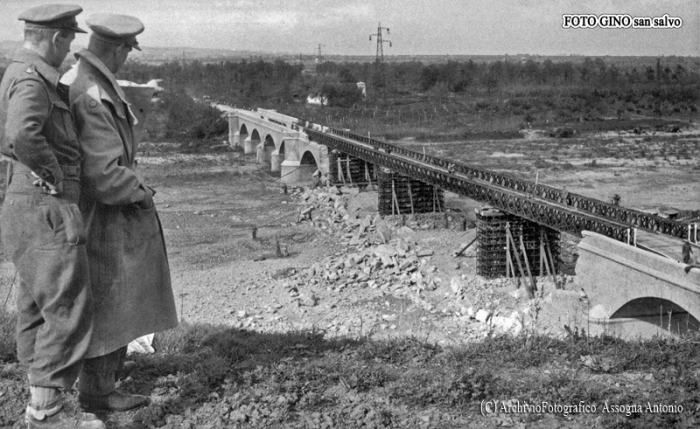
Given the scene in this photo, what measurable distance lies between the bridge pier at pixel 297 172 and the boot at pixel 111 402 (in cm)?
4443

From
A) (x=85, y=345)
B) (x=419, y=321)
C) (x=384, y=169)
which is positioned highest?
(x=85, y=345)

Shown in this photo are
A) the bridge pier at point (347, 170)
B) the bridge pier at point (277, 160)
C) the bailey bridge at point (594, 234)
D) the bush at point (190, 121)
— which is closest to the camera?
the bailey bridge at point (594, 234)

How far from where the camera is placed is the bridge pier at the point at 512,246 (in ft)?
74.6

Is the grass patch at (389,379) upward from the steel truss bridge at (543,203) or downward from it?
upward

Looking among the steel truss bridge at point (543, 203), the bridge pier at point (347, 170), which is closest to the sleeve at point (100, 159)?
the steel truss bridge at point (543, 203)

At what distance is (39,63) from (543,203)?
763 inches

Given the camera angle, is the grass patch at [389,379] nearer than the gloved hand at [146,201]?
No

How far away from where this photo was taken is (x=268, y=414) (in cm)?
517

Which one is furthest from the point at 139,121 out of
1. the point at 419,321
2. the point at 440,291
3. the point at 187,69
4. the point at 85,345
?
the point at 187,69

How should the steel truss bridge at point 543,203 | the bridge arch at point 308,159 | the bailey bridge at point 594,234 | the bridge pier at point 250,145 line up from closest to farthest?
the bailey bridge at point 594,234 → the steel truss bridge at point 543,203 → the bridge arch at point 308,159 → the bridge pier at point 250,145

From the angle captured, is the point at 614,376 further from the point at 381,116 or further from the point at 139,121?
the point at 381,116

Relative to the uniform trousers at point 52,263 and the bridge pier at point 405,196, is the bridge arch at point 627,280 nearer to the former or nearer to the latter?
the uniform trousers at point 52,263

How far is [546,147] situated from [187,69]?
7113cm

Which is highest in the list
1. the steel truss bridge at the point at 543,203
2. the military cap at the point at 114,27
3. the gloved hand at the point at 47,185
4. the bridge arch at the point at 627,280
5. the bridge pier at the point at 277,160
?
the military cap at the point at 114,27
